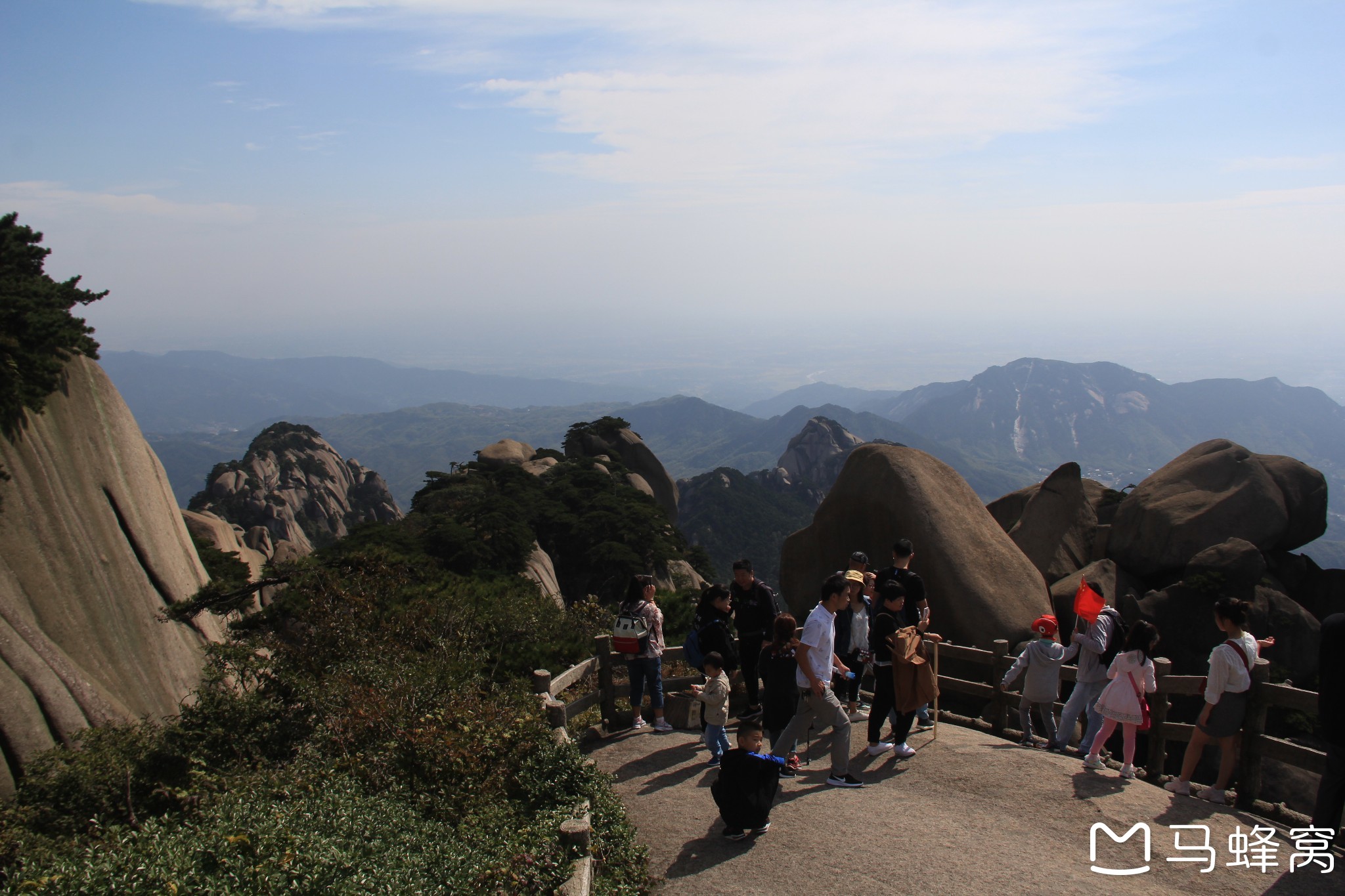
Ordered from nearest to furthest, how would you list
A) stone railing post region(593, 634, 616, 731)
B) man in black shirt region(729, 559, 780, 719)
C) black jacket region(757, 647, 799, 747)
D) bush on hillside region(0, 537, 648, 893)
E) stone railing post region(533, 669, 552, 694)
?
→ bush on hillside region(0, 537, 648, 893) < black jacket region(757, 647, 799, 747) < man in black shirt region(729, 559, 780, 719) < stone railing post region(533, 669, 552, 694) < stone railing post region(593, 634, 616, 731)

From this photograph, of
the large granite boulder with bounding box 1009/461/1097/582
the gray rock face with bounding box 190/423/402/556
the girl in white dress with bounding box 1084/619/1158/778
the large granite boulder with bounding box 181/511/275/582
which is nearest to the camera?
the girl in white dress with bounding box 1084/619/1158/778

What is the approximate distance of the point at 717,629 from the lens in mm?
8945

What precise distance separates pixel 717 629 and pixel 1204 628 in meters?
15.1

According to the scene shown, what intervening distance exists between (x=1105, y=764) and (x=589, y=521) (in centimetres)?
3126

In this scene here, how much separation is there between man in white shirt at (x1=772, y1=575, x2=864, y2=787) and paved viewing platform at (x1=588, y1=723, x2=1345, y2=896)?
30cm

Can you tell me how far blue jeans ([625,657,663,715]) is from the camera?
9742 millimetres

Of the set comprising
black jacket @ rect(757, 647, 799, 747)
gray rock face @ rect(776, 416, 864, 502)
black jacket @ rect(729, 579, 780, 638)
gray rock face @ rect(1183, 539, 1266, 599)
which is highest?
black jacket @ rect(729, 579, 780, 638)

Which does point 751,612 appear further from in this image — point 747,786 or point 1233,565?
point 1233,565

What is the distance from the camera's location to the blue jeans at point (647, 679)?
974cm

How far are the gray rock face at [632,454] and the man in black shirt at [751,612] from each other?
4564 cm

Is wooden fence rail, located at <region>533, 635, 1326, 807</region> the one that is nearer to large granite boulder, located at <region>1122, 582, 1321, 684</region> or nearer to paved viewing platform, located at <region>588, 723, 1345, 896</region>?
paved viewing platform, located at <region>588, 723, 1345, 896</region>

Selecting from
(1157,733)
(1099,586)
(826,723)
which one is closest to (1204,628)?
(1099,586)

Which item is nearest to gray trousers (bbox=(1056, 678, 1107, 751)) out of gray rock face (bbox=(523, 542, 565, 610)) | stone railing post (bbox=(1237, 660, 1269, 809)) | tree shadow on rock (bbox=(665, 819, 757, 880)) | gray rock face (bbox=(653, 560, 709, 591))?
stone railing post (bbox=(1237, 660, 1269, 809))

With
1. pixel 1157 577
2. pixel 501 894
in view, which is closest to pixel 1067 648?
pixel 501 894
